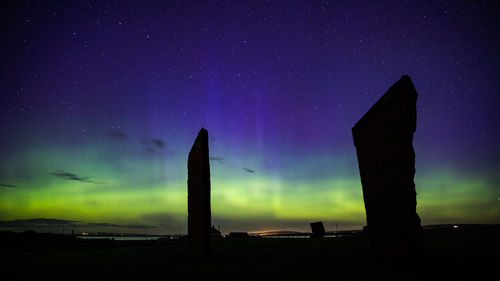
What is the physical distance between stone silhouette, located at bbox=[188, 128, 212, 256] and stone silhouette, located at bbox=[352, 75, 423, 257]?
3969mm

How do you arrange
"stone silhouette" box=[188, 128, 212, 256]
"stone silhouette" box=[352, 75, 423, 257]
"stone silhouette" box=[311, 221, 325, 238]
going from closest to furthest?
"stone silhouette" box=[352, 75, 423, 257] → "stone silhouette" box=[188, 128, 212, 256] → "stone silhouette" box=[311, 221, 325, 238]

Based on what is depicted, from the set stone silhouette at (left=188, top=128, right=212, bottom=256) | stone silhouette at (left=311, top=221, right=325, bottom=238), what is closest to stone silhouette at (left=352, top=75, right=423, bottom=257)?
stone silhouette at (left=188, top=128, right=212, bottom=256)

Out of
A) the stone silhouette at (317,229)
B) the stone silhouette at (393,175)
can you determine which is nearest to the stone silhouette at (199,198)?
the stone silhouette at (393,175)

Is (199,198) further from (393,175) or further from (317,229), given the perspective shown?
(317,229)

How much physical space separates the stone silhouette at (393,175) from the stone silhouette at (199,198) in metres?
3.97

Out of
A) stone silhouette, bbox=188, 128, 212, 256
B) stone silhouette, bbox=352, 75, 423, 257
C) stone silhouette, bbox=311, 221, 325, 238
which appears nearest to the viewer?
stone silhouette, bbox=352, 75, 423, 257

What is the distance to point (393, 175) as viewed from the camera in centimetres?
596

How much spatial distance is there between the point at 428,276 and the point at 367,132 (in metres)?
3.06

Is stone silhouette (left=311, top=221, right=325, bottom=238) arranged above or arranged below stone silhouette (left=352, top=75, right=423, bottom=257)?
below

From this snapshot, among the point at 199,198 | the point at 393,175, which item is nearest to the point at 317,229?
the point at 199,198

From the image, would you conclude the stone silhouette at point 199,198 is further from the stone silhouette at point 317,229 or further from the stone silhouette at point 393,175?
the stone silhouette at point 317,229

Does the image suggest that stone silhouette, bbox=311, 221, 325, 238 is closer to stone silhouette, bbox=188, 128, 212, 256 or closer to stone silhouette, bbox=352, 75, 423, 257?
stone silhouette, bbox=188, 128, 212, 256

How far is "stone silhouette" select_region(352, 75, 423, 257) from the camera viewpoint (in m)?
5.78

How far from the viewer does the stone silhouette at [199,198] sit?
8070 mm
